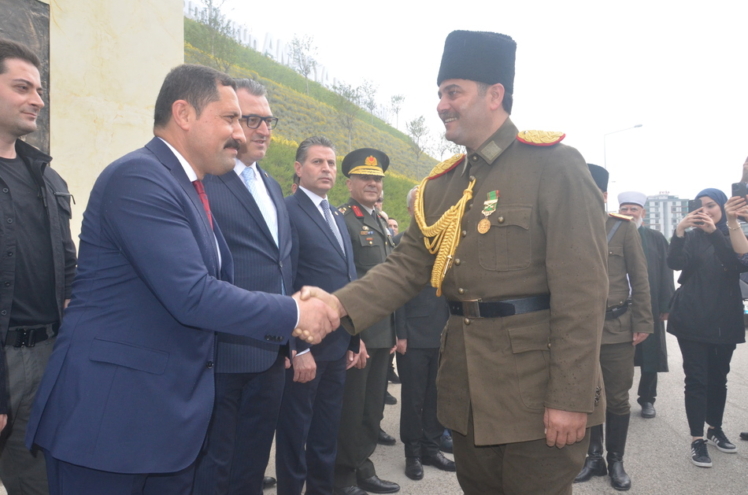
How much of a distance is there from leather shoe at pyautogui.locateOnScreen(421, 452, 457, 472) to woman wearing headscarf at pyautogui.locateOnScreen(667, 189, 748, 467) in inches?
75.9

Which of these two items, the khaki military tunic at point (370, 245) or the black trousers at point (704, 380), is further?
the black trousers at point (704, 380)

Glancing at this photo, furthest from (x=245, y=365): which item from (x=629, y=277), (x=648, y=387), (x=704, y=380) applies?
(x=648, y=387)

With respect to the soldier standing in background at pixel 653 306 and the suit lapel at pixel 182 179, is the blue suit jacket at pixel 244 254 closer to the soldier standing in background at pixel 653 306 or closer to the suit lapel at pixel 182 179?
the suit lapel at pixel 182 179

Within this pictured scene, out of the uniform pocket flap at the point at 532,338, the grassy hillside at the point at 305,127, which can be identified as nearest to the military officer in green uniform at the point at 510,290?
the uniform pocket flap at the point at 532,338

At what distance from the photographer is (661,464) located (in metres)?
4.16

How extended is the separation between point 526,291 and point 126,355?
55.7 inches

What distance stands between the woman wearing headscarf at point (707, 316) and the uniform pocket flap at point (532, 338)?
3.01m

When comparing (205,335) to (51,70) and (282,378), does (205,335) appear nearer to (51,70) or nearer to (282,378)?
(282,378)

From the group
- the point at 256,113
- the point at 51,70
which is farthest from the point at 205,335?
the point at 51,70

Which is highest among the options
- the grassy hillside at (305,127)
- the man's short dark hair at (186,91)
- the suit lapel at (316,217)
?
the grassy hillside at (305,127)

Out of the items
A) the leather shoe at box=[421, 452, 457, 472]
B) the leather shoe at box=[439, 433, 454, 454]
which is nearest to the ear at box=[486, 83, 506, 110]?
the leather shoe at box=[421, 452, 457, 472]

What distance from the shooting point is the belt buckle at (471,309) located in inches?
83.0

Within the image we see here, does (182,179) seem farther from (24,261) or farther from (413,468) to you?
(413,468)

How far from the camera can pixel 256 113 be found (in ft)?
9.93
